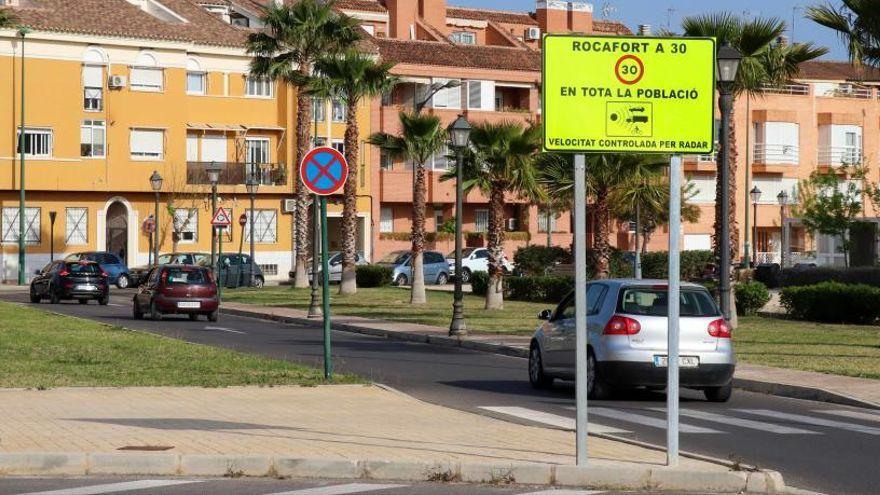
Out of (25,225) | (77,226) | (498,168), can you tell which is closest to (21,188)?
(25,225)

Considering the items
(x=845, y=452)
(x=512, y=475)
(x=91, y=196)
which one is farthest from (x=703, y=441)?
(x=91, y=196)

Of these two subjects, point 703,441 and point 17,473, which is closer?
point 17,473

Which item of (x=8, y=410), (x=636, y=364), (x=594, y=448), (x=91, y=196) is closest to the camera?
(x=594, y=448)

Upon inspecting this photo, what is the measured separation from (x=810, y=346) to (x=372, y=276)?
3296 centimetres

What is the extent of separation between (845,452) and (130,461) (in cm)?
649

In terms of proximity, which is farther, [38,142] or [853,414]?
[38,142]

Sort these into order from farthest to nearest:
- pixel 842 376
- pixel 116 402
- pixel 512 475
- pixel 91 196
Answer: pixel 91 196 < pixel 842 376 < pixel 116 402 < pixel 512 475

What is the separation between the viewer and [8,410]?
628 inches

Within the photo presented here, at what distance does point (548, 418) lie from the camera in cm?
1727

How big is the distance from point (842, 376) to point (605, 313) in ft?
15.8

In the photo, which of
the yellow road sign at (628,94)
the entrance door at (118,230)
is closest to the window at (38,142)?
the entrance door at (118,230)

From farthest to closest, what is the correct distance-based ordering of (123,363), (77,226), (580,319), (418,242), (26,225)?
(77,226) → (26,225) → (418,242) → (123,363) → (580,319)

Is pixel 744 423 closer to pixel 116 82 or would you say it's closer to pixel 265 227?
pixel 116 82

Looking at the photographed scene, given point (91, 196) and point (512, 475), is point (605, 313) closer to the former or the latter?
point (512, 475)
